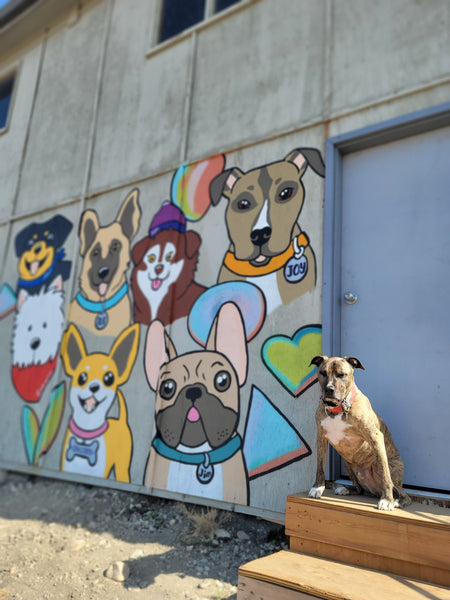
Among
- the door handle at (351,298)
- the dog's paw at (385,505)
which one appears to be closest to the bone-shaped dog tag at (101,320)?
the door handle at (351,298)

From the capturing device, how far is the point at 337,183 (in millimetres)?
3992

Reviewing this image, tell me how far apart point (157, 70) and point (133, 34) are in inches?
37.3

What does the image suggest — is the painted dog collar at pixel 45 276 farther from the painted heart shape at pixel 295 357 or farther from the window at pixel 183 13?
the painted heart shape at pixel 295 357

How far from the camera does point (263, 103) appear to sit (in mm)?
4633

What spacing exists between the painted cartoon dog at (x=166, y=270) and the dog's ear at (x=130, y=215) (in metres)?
0.24

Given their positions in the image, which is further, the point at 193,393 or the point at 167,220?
the point at 167,220

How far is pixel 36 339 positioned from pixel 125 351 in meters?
1.64

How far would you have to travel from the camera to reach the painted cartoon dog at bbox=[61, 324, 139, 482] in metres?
4.59

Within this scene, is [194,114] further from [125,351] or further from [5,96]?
[5,96]

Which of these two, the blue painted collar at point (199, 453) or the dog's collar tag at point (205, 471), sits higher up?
the blue painted collar at point (199, 453)

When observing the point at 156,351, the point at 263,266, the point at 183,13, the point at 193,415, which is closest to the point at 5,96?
the point at 183,13

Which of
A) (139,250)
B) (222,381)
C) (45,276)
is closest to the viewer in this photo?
(222,381)

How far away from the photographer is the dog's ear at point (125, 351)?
479 centimetres

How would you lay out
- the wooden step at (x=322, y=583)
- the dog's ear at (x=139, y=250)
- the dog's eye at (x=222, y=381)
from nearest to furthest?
1. the wooden step at (x=322, y=583)
2. the dog's eye at (x=222, y=381)
3. the dog's ear at (x=139, y=250)
